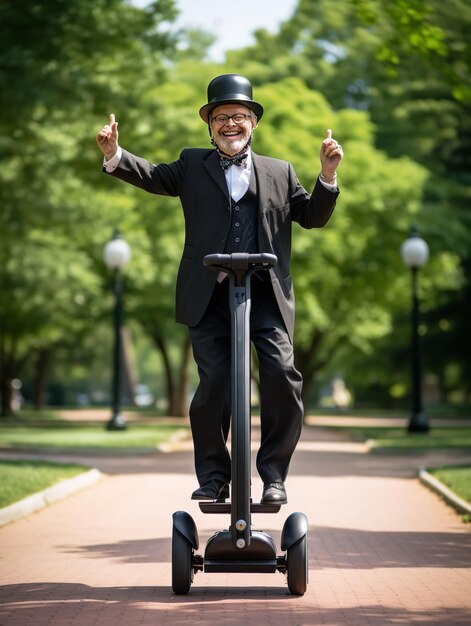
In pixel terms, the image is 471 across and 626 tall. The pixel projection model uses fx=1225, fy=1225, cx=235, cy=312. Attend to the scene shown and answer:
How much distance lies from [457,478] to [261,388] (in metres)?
7.62

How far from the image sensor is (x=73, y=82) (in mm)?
18484

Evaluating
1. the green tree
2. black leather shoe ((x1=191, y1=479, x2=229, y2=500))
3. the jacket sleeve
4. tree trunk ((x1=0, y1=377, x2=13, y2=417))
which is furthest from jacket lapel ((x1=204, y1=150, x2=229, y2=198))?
tree trunk ((x1=0, y1=377, x2=13, y2=417))

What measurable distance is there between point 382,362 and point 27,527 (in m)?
39.4

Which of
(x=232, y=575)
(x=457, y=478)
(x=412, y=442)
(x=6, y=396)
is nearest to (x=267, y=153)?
(x=412, y=442)

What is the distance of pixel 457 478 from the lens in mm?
13172

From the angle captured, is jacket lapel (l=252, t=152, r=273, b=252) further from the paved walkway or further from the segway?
the paved walkway

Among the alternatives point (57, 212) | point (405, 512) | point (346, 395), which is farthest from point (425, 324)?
point (346, 395)

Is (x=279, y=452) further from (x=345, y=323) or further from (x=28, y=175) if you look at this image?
(x=345, y=323)

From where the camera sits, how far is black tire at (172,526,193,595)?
5.96m

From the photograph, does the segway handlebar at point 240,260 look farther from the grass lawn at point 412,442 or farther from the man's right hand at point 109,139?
the grass lawn at point 412,442

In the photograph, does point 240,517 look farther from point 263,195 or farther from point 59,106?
point 59,106

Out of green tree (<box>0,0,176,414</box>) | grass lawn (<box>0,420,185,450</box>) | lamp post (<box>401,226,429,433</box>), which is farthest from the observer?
lamp post (<box>401,226,429,433</box>)

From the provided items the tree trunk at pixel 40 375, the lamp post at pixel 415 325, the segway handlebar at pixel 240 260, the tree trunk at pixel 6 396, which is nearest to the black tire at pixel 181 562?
the segway handlebar at pixel 240 260

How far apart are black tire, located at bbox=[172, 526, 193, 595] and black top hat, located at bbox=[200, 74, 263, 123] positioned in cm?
211
